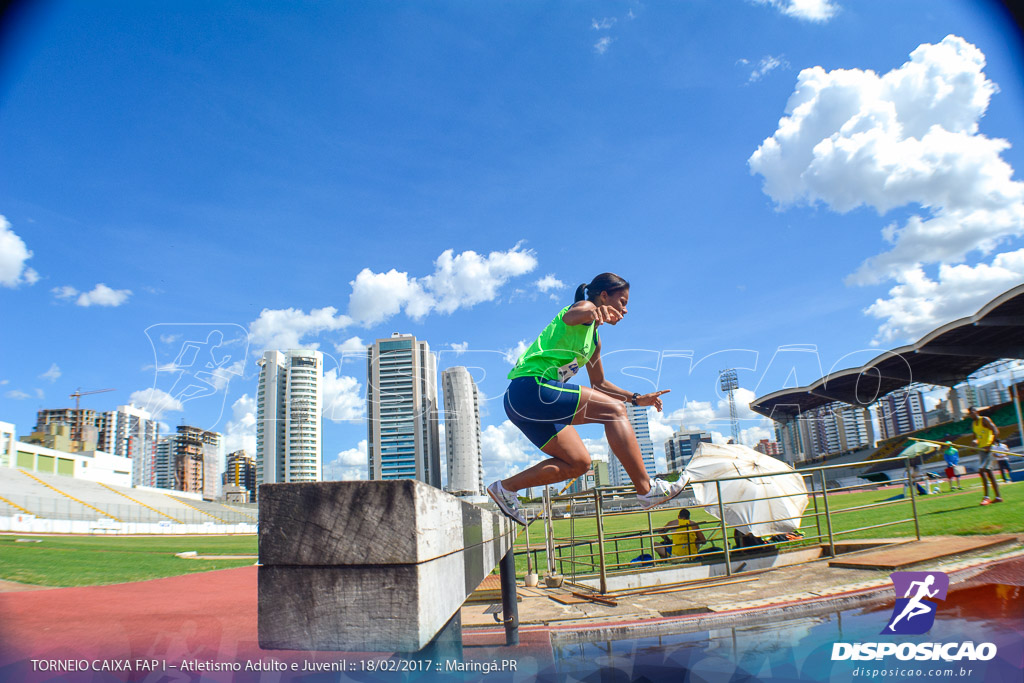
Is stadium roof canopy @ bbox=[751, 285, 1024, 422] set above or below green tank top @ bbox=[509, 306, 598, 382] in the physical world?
above

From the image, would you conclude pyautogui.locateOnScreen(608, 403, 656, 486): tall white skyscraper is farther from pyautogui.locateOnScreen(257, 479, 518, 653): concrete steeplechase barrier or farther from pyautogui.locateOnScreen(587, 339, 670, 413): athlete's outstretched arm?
pyautogui.locateOnScreen(257, 479, 518, 653): concrete steeplechase barrier

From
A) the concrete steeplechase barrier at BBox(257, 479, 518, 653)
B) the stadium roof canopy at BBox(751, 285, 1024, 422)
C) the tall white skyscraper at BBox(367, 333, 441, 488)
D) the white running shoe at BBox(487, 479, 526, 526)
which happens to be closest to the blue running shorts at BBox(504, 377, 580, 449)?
the white running shoe at BBox(487, 479, 526, 526)

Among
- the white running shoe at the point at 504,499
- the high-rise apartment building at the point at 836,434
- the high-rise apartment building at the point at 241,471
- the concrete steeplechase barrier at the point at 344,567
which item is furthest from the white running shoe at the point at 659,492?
the high-rise apartment building at the point at 241,471

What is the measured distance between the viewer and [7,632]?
20.9ft

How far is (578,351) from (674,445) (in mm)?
101711

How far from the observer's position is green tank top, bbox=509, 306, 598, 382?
313cm

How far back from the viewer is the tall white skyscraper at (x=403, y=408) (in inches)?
647

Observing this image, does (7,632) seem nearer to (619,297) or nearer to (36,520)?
(619,297)

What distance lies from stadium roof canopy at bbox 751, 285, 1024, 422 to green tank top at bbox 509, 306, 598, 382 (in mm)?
41218

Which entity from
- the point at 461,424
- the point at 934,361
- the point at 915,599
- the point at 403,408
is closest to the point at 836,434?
the point at 934,361

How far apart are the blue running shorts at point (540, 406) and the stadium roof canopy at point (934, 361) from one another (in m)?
41.4

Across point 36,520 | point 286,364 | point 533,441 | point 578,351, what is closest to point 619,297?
point 578,351

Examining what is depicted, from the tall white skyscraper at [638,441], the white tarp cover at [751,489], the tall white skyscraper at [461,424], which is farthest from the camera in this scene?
the white tarp cover at [751,489]

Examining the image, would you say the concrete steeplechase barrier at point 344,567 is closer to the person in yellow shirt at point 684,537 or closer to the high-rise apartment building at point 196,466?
the person in yellow shirt at point 684,537
